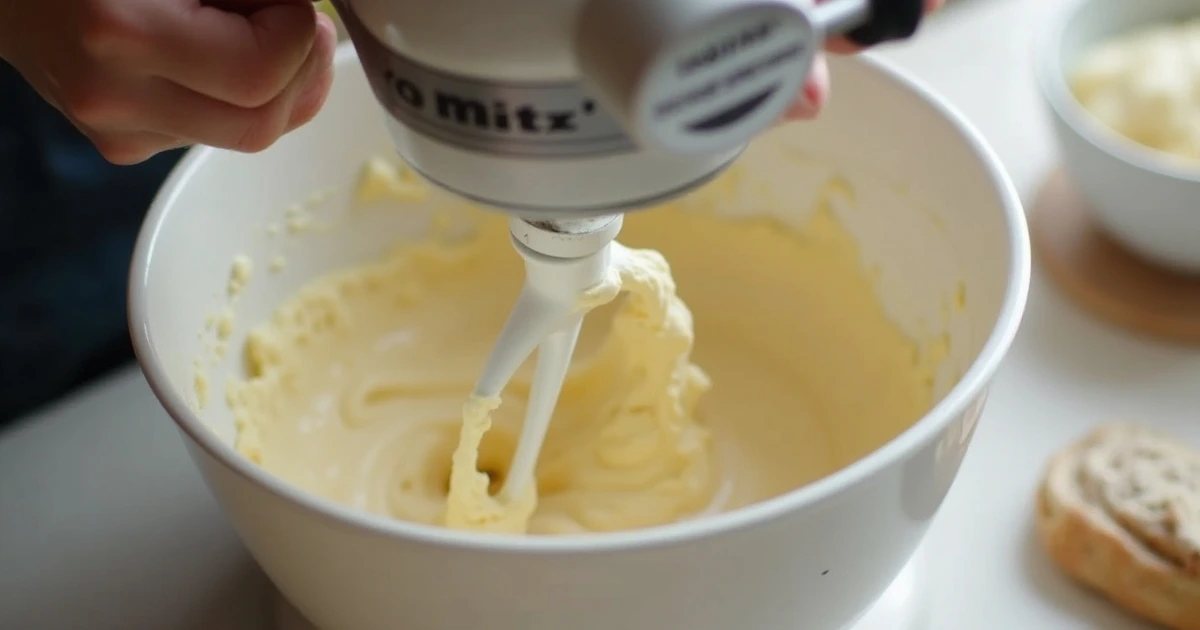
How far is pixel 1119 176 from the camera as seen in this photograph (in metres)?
0.70

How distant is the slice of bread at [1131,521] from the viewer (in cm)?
55

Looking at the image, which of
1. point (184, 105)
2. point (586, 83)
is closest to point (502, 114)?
point (586, 83)

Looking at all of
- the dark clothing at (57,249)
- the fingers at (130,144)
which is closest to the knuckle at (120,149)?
the fingers at (130,144)

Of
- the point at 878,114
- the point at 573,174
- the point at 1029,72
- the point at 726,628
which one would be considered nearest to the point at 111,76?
the point at 573,174

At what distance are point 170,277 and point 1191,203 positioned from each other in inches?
22.7

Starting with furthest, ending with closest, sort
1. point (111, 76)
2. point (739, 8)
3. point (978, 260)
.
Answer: point (978, 260) → point (111, 76) → point (739, 8)

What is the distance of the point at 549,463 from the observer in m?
0.68

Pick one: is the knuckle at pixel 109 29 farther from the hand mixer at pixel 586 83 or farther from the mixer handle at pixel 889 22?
the mixer handle at pixel 889 22

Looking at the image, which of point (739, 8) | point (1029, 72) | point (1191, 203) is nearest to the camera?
point (739, 8)

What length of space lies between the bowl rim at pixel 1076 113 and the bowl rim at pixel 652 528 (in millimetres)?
186

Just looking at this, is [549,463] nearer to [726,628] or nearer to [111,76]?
[726,628]

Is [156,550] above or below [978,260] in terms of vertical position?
below

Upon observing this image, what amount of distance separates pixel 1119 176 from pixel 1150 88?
4.0 inches

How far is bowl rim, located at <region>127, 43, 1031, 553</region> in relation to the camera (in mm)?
388
